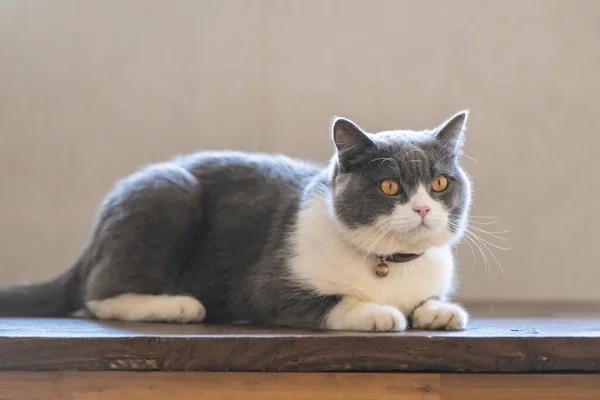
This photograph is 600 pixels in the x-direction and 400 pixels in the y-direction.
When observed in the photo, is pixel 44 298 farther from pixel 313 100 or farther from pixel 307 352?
pixel 313 100

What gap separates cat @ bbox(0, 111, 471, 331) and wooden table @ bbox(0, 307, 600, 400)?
16cm

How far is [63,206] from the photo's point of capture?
2150mm

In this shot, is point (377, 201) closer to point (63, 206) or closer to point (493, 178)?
point (493, 178)

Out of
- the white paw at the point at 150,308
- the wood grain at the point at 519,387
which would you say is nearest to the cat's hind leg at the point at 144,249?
the white paw at the point at 150,308

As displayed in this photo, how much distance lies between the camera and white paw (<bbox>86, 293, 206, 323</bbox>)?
1478 millimetres

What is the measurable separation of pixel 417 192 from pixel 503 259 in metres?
0.92

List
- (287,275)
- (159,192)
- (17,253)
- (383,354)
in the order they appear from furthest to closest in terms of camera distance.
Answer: (17,253) < (159,192) < (287,275) < (383,354)

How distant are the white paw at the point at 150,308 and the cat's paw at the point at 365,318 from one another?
1.08 feet

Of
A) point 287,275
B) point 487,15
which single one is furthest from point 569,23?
point 287,275

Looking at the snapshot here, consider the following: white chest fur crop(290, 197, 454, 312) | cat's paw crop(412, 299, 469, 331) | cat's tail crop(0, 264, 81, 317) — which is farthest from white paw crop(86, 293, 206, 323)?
cat's paw crop(412, 299, 469, 331)

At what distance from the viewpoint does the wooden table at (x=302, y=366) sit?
108cm

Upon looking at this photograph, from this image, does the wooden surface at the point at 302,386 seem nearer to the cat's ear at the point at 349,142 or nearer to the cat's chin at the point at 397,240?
the cat's chin at the point at 397,240

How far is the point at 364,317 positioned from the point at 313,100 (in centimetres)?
103

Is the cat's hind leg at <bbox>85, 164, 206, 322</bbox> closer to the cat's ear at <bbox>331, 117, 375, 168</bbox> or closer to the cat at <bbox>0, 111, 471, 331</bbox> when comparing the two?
the cat at <bbox>0, 111, 471, 331</bbox>
